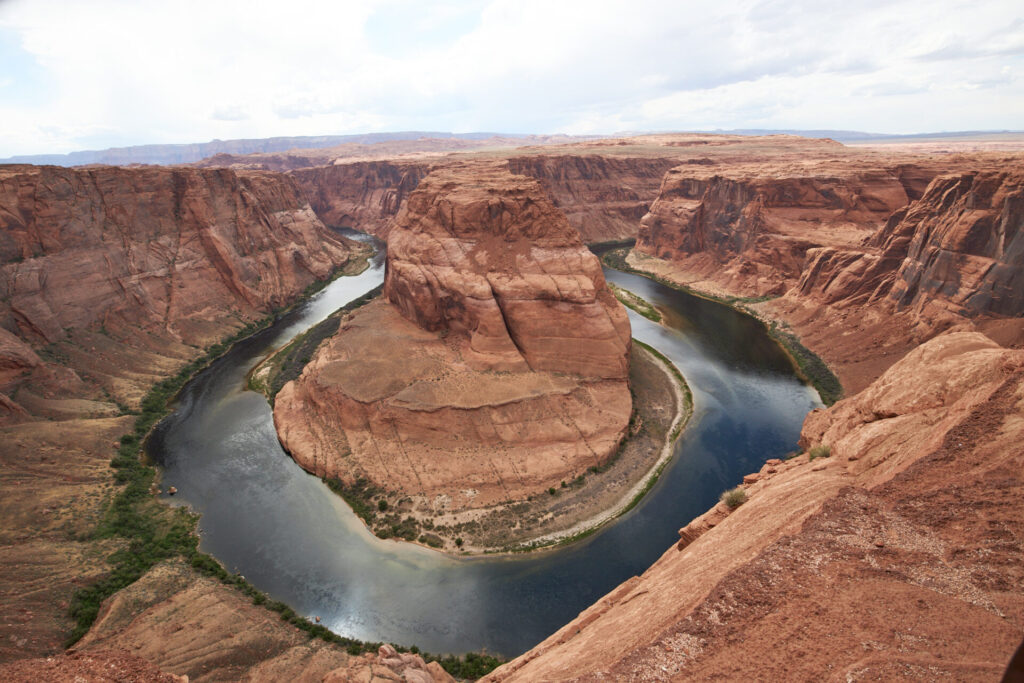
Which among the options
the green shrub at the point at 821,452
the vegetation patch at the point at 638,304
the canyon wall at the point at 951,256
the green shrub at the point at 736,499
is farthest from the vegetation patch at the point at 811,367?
the green shrub at the point at 736,499

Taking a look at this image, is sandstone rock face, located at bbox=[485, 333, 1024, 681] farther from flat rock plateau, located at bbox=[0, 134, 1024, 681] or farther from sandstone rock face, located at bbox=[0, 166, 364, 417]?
sandstone rock face, located at bbox=[0, 166, 364, 417]

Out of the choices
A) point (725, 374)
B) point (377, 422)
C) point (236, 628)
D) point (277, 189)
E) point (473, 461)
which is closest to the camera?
point (236, 628)

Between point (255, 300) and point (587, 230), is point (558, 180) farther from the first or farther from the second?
point (255, 300)

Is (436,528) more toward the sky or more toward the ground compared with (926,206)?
more toward the ground

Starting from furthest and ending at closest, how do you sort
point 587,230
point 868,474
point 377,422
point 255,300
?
point 587,230
point 255,300
point 377,422
point 868,474

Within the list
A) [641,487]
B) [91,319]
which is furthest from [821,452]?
[91,319]

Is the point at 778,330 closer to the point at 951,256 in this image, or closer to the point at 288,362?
the point at 951,256

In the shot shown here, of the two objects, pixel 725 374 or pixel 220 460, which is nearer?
A: pixel 220 460

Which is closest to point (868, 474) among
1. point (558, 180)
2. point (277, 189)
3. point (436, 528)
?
point (436, 528)
